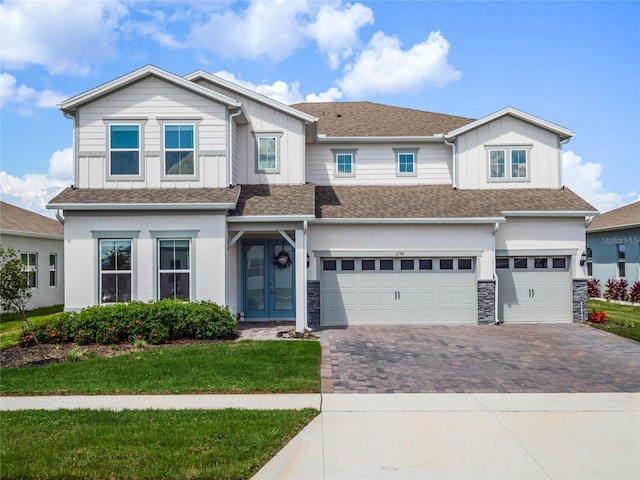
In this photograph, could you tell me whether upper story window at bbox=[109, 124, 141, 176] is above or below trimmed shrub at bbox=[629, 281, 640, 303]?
above

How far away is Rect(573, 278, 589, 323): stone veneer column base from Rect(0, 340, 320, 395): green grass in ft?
31.6

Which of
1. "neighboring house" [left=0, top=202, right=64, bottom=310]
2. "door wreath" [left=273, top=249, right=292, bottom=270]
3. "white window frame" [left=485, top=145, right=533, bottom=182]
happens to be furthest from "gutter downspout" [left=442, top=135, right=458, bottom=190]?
"neighboring house" [left=0, top=202, right=64, bottom=310]

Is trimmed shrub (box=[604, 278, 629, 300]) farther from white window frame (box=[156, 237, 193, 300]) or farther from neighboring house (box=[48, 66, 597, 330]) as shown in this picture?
white window frame (box=[156, 237, 193, 300])

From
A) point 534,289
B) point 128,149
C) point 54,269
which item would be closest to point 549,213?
point 534,289

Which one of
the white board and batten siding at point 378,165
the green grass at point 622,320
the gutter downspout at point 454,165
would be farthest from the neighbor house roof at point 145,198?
the green grass at point 622,320

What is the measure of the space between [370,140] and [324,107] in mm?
4350

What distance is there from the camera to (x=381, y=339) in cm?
1333

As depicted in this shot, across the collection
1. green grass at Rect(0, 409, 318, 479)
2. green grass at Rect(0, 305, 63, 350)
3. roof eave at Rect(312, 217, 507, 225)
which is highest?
roof eave at Rect(312, 217, 507, 225)

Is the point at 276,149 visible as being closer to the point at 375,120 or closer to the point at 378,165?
the point at 378,165

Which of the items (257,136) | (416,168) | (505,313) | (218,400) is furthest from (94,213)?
(505,313)

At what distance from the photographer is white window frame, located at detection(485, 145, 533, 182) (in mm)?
17703

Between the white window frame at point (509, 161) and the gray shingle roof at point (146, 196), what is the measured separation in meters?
9.01

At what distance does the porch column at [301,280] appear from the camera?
14.2 metres

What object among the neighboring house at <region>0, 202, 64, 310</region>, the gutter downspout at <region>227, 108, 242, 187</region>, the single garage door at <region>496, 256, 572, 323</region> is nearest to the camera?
the gutter downspout at <region>227, 108, 242, 187</region>
